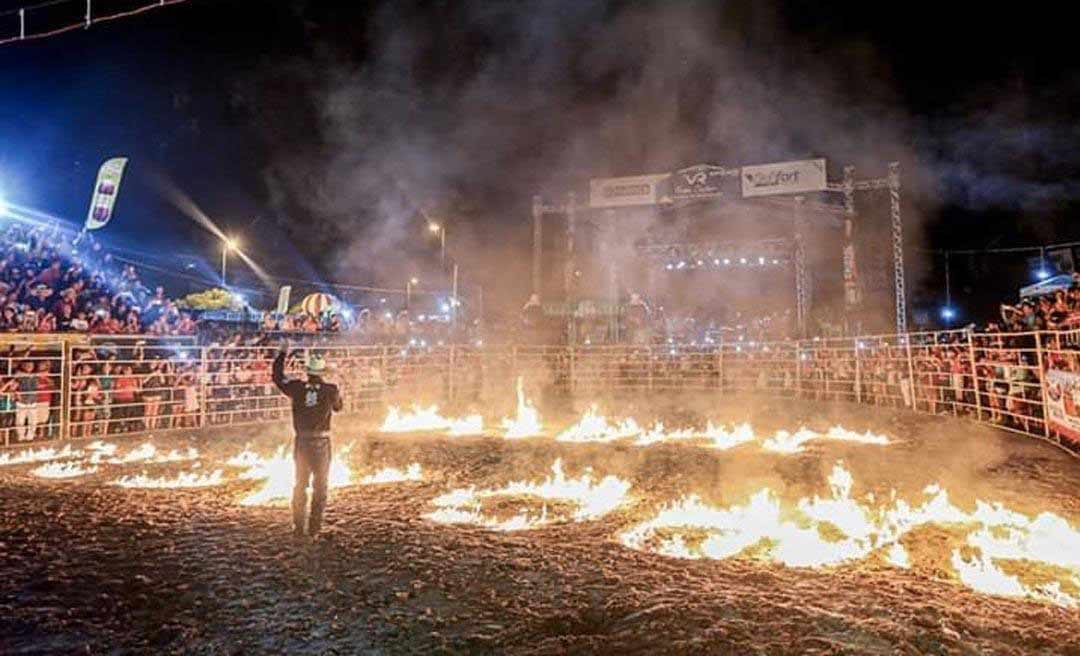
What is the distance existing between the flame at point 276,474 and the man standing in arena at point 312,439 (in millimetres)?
→ 1107

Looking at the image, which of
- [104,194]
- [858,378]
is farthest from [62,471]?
[104,194]

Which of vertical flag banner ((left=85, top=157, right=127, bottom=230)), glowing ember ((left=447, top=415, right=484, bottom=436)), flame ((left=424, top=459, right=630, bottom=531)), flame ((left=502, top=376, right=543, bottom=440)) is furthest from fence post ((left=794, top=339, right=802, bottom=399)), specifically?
vertical flag banner ((left=85, top=157, right=127, bottom=230))

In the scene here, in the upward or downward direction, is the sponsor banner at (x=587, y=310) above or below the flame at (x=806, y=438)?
above

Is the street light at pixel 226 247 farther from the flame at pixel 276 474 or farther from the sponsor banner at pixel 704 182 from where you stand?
the flame at pixel 276 474

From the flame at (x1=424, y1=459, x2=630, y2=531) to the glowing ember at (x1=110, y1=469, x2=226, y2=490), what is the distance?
307 cm

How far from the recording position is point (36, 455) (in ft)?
30.0

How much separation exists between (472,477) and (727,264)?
81.3ft

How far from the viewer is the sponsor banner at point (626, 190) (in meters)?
29.0

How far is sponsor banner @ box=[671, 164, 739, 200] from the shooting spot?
28031 millimetres

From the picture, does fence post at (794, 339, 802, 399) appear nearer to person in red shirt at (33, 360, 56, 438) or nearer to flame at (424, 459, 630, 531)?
flame at (424, 459, 630, 531)

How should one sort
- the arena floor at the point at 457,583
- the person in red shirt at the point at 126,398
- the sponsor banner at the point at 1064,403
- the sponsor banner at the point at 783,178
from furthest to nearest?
the sponsor banner at the point at 783,178 → the person in red shirt at the point at 126,398 → the sponsor banner at the point at 1064,403 → the arena floor at the point at 457,583

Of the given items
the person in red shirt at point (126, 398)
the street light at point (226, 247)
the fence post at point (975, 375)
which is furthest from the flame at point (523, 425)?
the street light at point (226, 247)

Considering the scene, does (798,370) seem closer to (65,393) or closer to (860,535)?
(860,535)

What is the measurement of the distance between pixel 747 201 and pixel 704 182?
2147 millimetres
